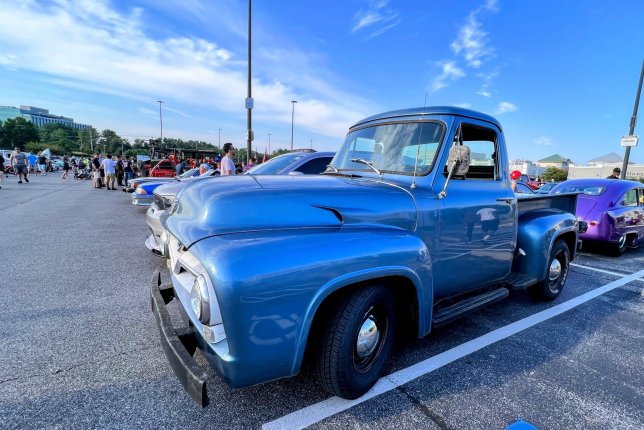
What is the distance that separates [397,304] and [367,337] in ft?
1.31

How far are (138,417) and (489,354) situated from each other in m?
2.72

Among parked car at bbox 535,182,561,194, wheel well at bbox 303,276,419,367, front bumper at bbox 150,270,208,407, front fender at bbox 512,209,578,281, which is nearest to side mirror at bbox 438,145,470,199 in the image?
wheel well at bbox 303,276,419,367

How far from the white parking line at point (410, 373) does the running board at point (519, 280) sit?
415 mm

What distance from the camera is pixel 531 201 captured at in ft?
13.7

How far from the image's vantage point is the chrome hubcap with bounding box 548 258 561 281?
4.10 meters

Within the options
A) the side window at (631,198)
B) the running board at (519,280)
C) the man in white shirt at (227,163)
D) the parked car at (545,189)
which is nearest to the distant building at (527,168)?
the parked car at (545,189)

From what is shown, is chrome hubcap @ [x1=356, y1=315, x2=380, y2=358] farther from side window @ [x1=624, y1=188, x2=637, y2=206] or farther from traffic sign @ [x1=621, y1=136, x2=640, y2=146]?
traffic sign @ [x1=621, y1=136, x2=640, y2=146]

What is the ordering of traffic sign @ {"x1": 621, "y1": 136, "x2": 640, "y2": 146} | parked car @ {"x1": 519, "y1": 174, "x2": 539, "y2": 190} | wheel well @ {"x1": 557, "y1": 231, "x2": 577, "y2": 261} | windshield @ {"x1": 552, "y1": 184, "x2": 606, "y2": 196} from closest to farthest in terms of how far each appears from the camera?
wheel well @ {"x1": 557, "y1": 231, "x2": 577, "y2": 261}
windshield @ {"x1": 552, "y1": 184, "x2": 606, "y2": 196}
traffic sign @ {"x1": 621, "y1": 136, "x2": 640, "y2": 146}
parked car @ {"x1": 519, "y1": 174, "x2": 539, "y2": 190}

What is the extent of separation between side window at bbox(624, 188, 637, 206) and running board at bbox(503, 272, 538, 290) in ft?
17.2

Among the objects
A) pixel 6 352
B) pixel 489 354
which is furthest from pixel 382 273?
pixel 6 352

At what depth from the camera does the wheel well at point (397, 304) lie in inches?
80.9

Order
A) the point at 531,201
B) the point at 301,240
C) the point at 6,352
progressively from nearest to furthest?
the point at 301,240
the point at 6,352
the point at 531,201

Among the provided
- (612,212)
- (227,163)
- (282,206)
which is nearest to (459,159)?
(282,206)

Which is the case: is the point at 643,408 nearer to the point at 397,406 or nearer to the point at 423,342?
the point at 423,342
